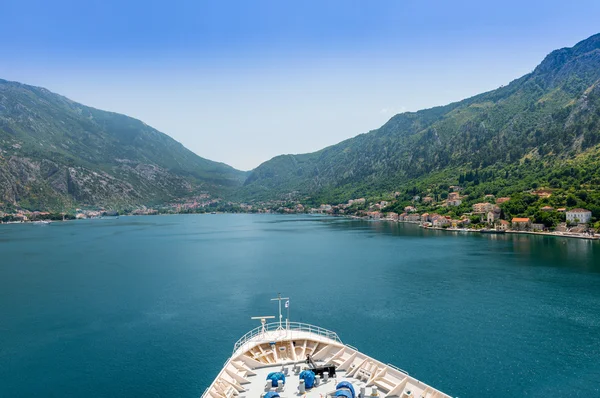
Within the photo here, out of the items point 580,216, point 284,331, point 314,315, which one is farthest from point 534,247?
point 284,331

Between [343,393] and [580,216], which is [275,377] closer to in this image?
[343,393]

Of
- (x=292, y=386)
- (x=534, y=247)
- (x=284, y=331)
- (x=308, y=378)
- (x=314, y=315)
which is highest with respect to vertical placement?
(x=308, y=378)

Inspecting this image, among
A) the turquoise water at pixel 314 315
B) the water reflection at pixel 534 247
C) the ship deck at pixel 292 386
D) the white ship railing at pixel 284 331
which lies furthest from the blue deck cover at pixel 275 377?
the water reflection at pixel 534 247

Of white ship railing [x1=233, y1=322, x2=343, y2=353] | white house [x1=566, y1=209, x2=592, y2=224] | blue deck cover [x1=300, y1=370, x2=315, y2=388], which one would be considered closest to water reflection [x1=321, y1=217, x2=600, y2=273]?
white house [x1=566, y1=209, x2=592, y2=224]

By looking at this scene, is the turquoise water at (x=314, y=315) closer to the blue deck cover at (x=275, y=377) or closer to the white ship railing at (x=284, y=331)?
the white ship railing at (x=284, y=331)

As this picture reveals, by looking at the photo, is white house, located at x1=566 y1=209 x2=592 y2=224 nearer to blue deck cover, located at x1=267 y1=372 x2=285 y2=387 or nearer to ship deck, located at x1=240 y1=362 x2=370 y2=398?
ship deck, located at x1=240 y1=362 x2=370 y2=398

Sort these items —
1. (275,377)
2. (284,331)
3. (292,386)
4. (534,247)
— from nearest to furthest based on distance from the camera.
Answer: (275,377) < (292,386) < (284,331) < (534,247)
